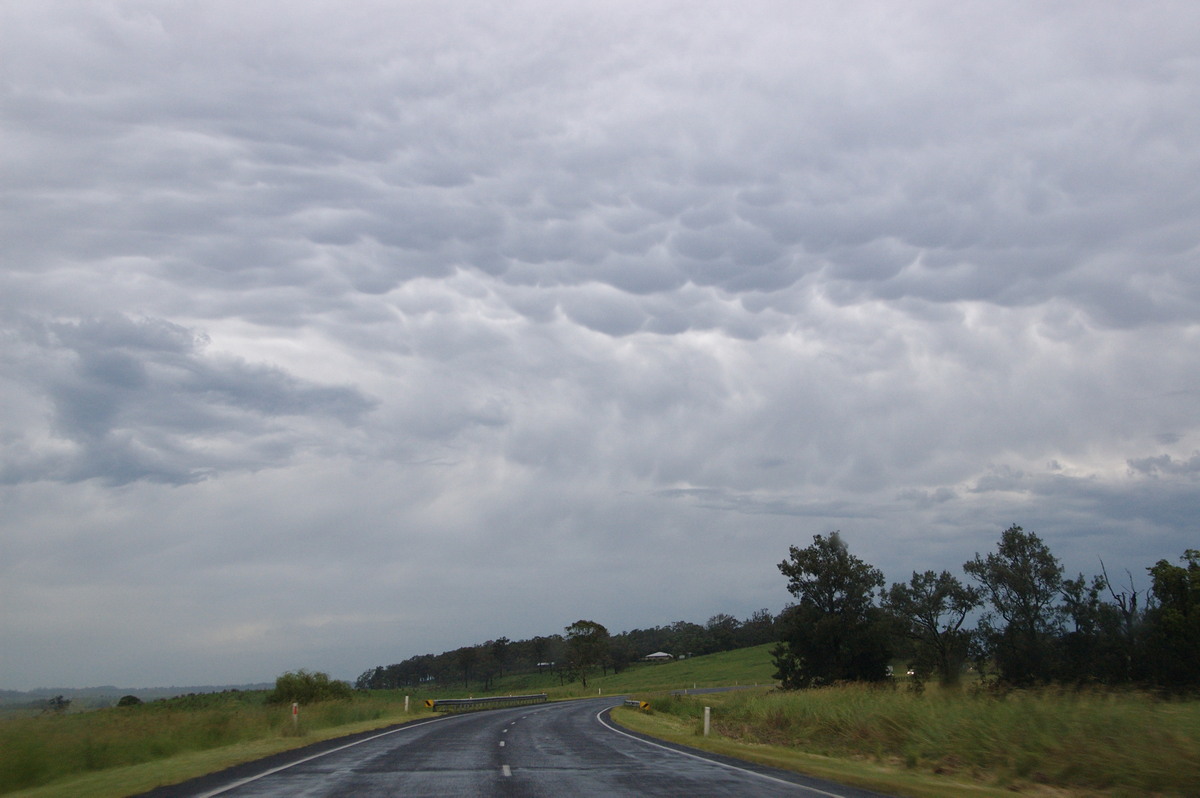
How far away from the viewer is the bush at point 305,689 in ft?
152

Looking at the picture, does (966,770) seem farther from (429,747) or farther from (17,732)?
(17,732)

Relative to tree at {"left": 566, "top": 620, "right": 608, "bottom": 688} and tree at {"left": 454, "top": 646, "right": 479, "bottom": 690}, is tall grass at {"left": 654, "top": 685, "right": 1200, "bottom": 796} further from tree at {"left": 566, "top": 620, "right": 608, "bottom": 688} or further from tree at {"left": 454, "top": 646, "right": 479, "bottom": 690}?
tree at {"left": 454, "top": 646, "right": 479, "bottom": 690}

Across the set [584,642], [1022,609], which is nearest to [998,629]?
[1022,609]

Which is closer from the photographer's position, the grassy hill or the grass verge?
the grass verge

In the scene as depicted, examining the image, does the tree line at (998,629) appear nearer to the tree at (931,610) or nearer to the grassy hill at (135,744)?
the tree at (931,610)

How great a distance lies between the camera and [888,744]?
63.8 feet

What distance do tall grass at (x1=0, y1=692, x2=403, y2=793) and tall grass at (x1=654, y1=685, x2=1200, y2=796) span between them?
17.3m

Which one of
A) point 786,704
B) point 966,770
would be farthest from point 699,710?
point 966,770

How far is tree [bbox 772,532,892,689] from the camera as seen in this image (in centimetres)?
5825

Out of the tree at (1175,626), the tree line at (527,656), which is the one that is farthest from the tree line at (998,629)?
the tree line at (527,656)

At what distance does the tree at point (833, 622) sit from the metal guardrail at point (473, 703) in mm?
23570

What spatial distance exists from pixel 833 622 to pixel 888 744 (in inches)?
1614

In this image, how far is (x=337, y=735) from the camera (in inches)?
1150

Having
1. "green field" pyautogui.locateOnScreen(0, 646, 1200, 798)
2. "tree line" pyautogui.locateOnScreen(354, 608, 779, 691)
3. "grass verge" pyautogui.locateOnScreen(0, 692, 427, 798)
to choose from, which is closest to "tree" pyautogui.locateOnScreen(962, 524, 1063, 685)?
"green field" pyautogui.locateOnScreen(0, 646, 1200, 798)
